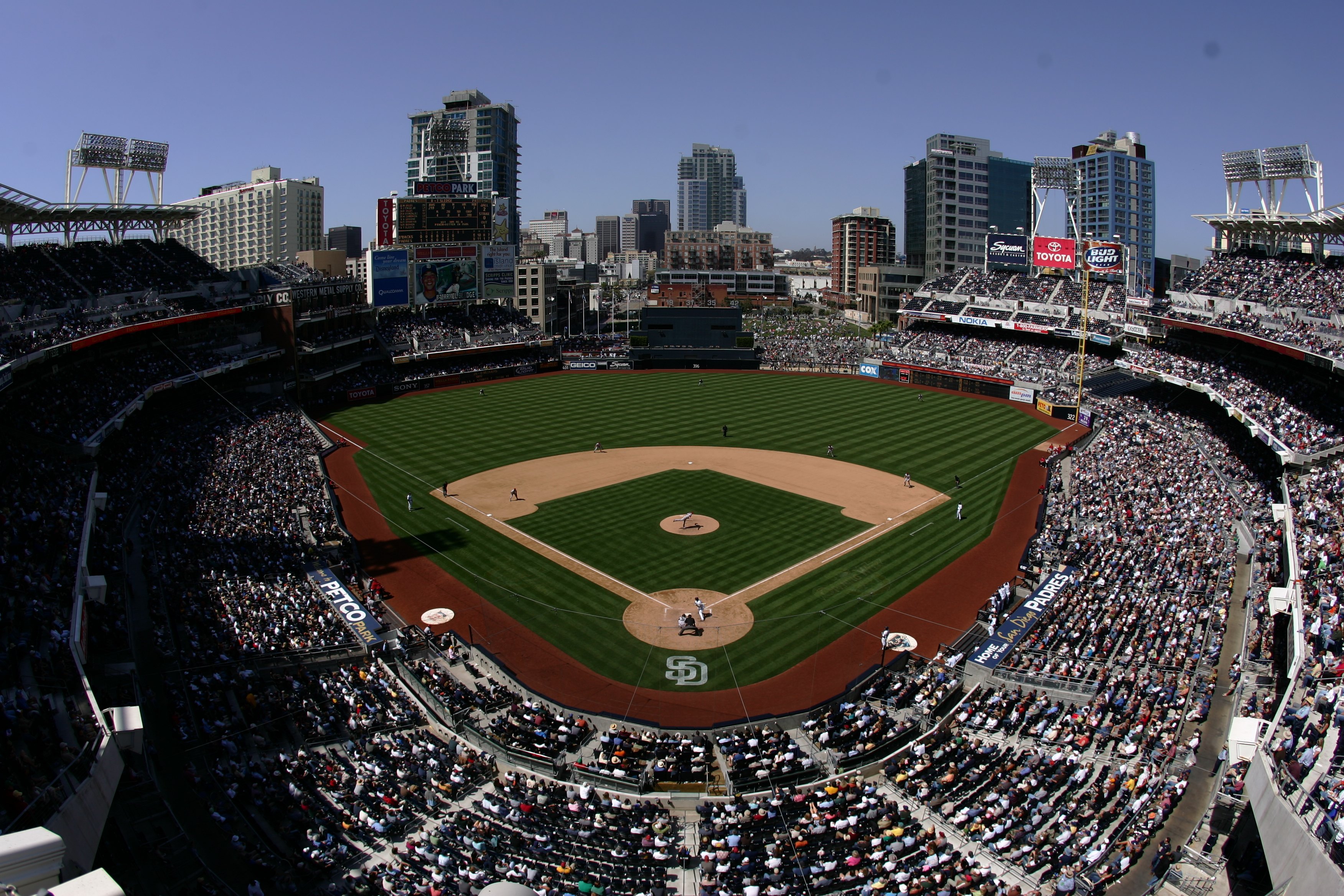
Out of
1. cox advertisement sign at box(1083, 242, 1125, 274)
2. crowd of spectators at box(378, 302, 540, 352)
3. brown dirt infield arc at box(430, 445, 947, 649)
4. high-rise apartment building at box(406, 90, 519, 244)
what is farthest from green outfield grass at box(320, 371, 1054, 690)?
high-rise apartment building at box(406, 90, 519, 244)

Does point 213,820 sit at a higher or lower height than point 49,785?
lower

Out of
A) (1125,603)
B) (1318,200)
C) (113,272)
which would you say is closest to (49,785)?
(1125,603)

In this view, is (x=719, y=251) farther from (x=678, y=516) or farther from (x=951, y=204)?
(x=678, y=516)

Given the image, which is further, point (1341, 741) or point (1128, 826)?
point (1128, 826)

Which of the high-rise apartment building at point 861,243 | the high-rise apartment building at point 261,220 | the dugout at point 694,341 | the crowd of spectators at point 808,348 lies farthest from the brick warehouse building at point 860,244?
the high-rise apartment building at point 261,220

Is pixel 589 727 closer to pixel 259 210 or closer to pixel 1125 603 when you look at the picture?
pixel 1125 603

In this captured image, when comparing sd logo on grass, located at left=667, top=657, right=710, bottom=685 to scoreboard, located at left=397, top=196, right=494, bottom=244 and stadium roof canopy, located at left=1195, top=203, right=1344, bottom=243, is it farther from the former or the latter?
scoreboard, located at left=397, top=196, right=494, bottom=244
